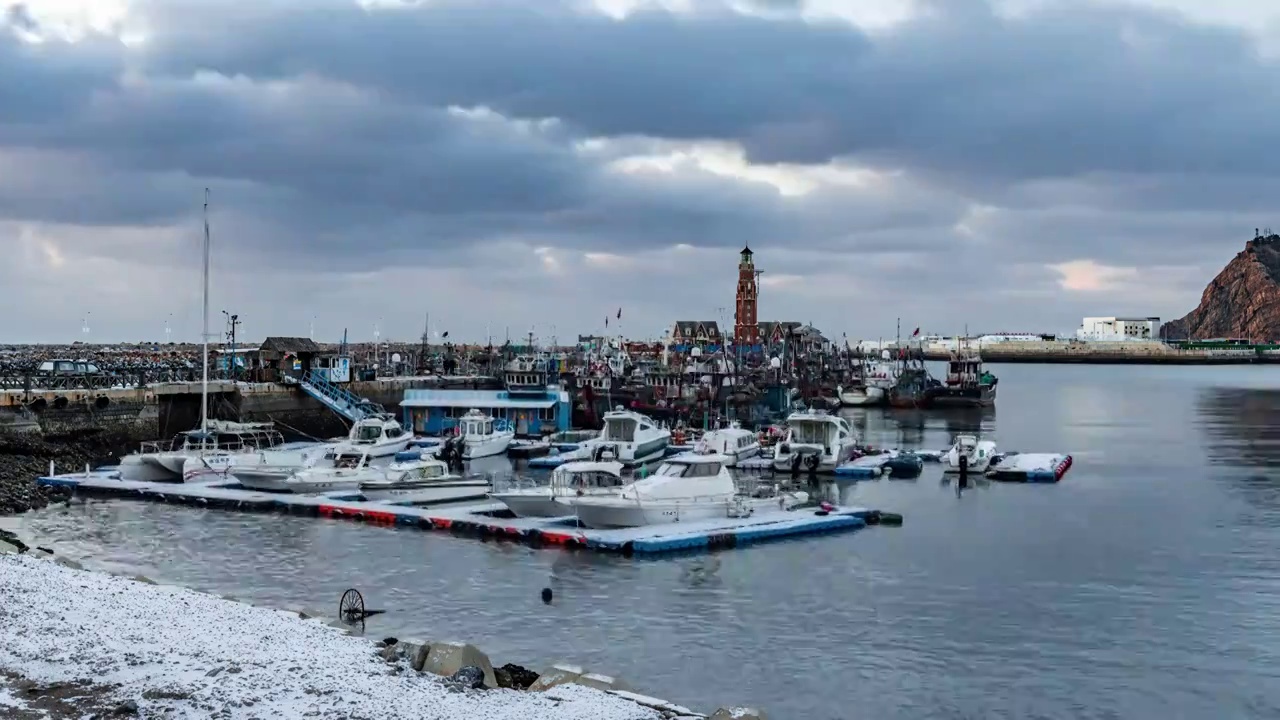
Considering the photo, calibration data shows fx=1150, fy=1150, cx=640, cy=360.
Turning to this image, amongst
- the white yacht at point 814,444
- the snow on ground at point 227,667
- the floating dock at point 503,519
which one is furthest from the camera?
the white yacht at point 814,444

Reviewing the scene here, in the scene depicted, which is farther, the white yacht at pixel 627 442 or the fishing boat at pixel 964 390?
the fishing boat at pixel 964 390

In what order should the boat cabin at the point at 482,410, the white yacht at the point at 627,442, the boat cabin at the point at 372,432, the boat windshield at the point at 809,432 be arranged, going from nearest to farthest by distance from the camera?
the white yacht at the point at 627,442 → the boat windshield at the point at 809,432 → the boat cabin at the point at 372,432 → the boat cabin at the point at 482,410

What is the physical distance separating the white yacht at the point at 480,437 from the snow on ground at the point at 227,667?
40409 mm

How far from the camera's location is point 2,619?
21266 mm

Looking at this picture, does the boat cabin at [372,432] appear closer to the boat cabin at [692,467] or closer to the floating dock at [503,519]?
the floating dock at [503,519]

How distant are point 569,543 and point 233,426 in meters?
29.9

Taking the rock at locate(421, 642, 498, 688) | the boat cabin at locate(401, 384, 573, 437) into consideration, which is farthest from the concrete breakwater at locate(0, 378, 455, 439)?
the rock at locate(421, 642, 498, 688)

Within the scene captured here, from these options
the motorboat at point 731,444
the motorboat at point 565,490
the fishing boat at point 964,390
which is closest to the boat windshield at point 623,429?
the motorboat at point 731,444

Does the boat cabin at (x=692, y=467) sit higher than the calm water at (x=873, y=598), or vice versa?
the boat cabin at (x=692, y=467)

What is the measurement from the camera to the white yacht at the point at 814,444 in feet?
191

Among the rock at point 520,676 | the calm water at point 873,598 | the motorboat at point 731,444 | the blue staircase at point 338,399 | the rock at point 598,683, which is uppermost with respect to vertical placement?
the blue staircase at point 338,399

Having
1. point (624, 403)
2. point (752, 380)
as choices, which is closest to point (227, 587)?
point (624, 403)

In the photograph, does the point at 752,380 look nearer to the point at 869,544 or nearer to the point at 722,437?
the point at 722,437

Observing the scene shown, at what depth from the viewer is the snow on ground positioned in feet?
56.5
